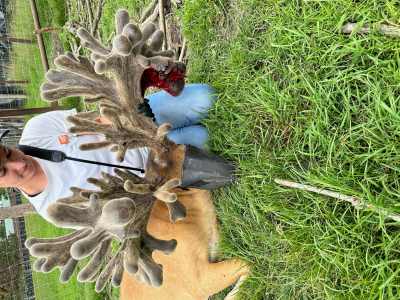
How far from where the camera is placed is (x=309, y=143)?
1917 millimetres

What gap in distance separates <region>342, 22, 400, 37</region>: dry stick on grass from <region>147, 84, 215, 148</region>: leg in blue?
982mm

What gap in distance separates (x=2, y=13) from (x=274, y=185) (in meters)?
9.16

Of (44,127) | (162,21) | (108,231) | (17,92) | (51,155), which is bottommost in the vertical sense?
(17,92)

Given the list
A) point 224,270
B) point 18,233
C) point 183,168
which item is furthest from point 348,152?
point 18,233

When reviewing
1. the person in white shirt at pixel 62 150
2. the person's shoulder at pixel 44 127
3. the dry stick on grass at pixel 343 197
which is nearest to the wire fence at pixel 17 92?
the person's shoulder at pixel 44 127

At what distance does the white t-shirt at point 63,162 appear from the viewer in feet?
8.03

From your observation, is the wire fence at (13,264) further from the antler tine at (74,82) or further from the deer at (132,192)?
the antler tine at (74,82)

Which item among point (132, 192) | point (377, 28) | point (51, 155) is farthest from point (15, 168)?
point (377, 28)

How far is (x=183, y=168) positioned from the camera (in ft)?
7.90

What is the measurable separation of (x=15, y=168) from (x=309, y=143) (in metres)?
1.55

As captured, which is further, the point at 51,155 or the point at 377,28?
the point at 51,155

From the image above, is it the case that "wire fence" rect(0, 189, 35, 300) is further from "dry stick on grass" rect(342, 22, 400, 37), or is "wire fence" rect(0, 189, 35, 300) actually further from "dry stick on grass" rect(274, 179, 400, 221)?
"dry stick on grass" rect(342, 22, 400, 37)

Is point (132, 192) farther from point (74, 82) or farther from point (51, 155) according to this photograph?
point (74, 82)

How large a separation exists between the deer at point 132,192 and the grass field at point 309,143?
0.18 meters
